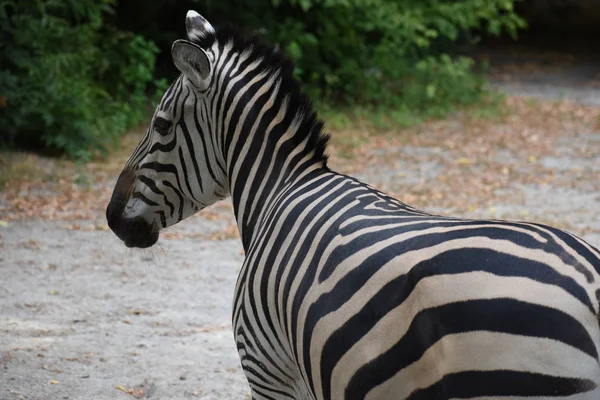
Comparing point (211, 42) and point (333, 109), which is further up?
point (211, 42)

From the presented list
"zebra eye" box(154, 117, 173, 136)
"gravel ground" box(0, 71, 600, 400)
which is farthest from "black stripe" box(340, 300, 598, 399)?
"gravel ground" box(0, 71, 600, 400)

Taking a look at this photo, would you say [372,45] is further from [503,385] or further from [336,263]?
[503,385]

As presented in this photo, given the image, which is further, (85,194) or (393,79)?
(393,79)

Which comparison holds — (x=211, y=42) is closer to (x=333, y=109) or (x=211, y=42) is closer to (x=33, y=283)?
(x=33, y=283)

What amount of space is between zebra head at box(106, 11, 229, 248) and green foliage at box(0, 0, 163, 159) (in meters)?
6.69

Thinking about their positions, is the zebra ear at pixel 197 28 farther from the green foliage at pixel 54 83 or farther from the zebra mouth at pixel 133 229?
the green foliage at pixel 54 83

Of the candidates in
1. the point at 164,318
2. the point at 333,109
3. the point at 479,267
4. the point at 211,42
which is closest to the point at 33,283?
the point at 164,318

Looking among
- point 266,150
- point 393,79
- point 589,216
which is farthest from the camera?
point 393,79

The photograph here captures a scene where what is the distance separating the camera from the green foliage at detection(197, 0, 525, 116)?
43.3 feet

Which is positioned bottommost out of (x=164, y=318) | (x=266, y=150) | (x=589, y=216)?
(x=164, y=318)

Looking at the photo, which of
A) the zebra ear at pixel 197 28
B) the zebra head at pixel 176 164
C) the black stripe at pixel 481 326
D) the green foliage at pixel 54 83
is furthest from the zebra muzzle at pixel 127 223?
the green foliage at pixel 54 83

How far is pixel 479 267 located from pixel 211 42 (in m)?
1.63

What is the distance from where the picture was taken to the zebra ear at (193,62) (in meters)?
3.04

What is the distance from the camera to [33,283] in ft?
20.9
